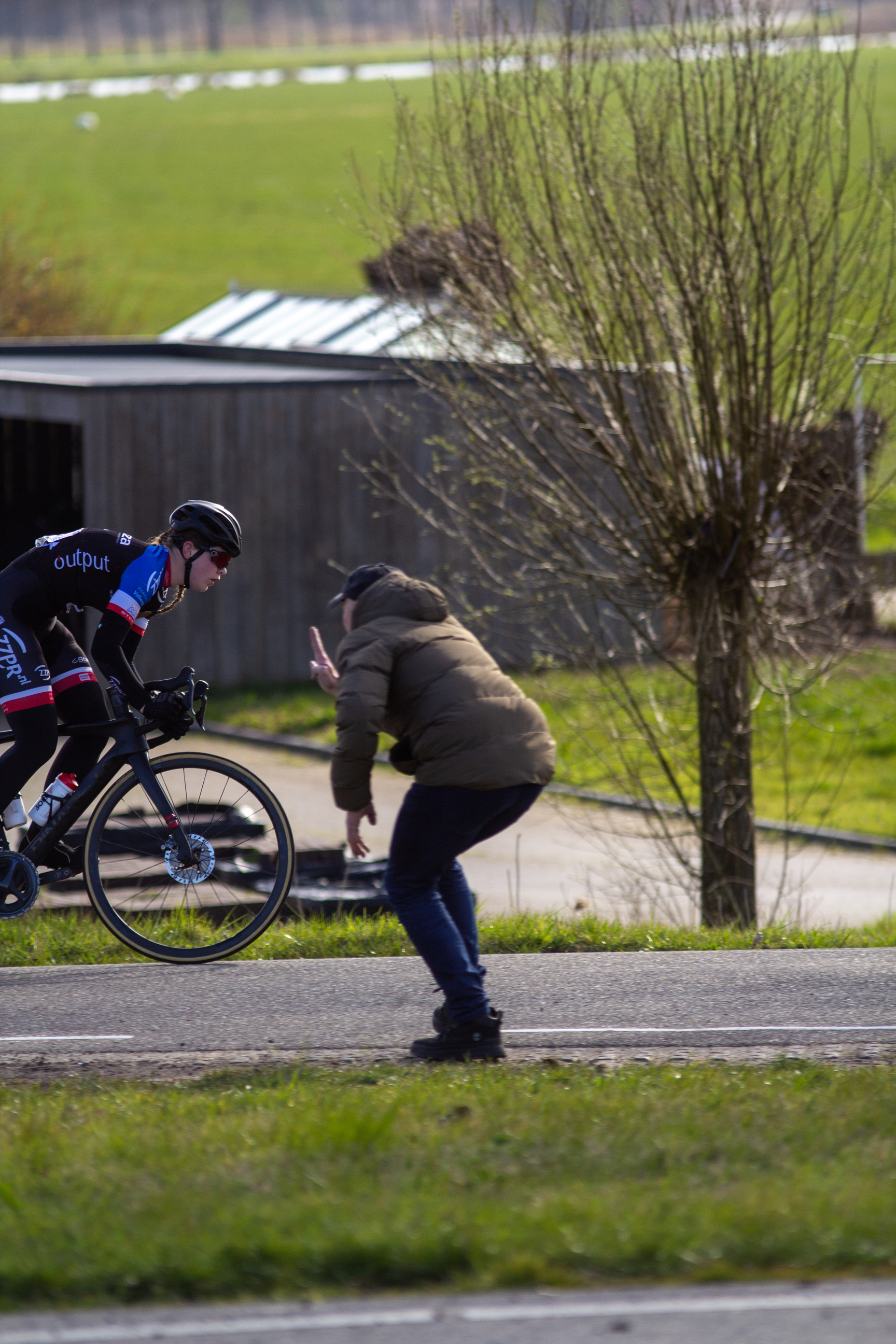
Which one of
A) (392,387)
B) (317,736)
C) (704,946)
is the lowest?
(317,736)

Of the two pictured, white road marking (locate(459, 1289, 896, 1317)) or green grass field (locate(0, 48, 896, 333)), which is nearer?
white road marking (locate(459, 1289, 896, 1317))

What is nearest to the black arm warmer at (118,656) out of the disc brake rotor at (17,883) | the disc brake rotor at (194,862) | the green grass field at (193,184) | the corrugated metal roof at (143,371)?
the disc brake rotor at (194,862)

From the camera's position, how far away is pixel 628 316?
9.77 m

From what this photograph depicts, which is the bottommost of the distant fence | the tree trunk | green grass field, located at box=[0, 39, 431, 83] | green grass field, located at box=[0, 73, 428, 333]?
the tree trunk

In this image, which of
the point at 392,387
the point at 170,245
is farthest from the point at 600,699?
the point at 170,245

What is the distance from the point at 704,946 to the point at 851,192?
5.13 m

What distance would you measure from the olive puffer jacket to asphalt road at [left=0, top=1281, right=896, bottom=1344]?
190 centimetres

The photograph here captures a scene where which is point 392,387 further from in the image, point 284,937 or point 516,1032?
point 516,1032

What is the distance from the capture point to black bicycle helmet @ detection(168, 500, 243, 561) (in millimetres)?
6352

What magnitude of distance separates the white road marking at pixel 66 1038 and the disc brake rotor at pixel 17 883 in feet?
2.06

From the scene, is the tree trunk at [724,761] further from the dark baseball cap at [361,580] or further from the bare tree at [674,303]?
the dark baseball cap at [361,580]

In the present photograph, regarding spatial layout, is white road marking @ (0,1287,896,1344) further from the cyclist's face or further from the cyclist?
the cyclist's face

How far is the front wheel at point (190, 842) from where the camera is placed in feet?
21.3

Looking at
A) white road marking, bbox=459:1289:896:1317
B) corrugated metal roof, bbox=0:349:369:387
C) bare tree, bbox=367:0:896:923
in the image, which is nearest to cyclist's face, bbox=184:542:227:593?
white road marking, bbox=459:1289:896:1317
